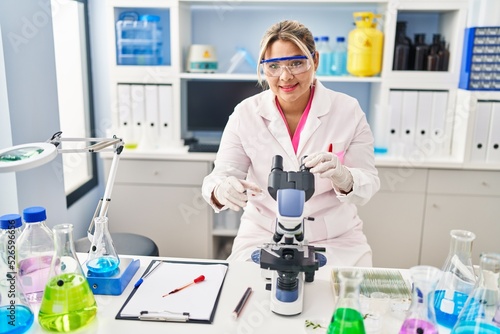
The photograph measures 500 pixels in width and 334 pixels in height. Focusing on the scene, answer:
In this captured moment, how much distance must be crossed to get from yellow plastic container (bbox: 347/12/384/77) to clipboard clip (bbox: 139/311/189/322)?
194cm

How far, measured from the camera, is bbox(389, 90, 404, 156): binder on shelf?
2531mm

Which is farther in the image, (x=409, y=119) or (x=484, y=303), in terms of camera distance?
(x=409, y=119)

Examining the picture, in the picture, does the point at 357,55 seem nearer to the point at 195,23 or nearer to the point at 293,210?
the point at 195,23

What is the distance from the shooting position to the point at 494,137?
A: 2.46 m

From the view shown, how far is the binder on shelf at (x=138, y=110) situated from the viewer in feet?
8.68

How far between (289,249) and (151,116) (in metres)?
1.86

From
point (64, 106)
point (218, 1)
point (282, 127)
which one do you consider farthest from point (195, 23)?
point (282, 127)

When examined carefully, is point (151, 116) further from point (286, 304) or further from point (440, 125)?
point (286, 304)

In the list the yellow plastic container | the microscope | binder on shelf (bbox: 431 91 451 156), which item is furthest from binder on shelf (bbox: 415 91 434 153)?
the microscope

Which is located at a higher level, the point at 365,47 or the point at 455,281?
the point at 365,47

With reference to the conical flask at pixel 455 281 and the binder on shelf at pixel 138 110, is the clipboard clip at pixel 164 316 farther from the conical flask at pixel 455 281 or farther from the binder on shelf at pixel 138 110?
the binder on shelf at pixel 138 110

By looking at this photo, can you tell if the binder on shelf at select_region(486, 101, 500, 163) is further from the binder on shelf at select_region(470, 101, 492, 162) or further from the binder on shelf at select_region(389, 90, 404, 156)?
the binder on shelf at select_region(389, 90, 404, 156)

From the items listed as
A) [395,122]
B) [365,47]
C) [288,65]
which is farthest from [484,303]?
[365,47]

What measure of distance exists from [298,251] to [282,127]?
0.71 m
